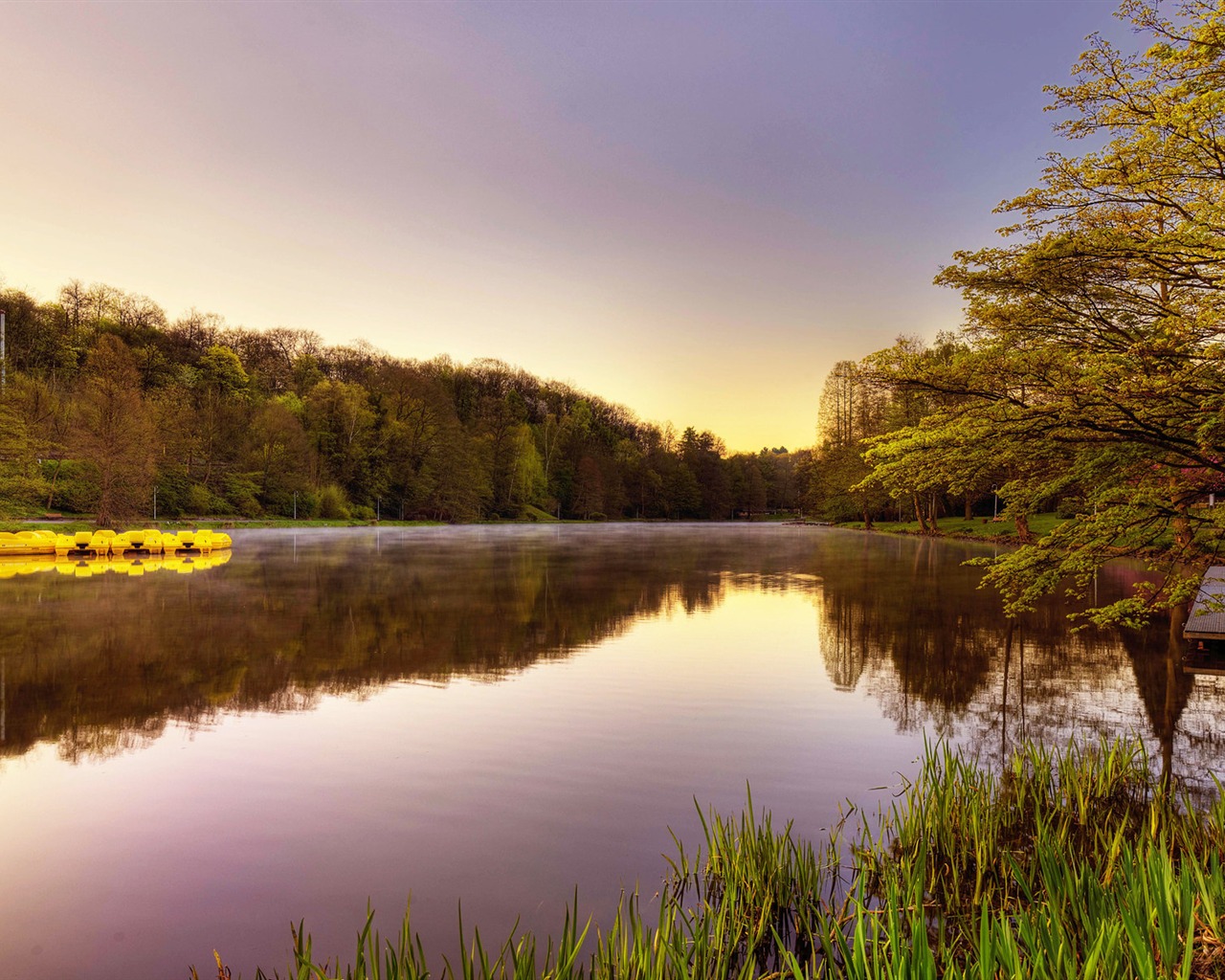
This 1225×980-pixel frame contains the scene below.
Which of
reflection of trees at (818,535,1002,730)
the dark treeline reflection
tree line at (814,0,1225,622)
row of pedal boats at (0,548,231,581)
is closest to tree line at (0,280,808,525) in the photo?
row of pedal boats at (0,548,231,581)

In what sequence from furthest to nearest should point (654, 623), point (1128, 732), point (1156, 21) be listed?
point (654, 623), point (1128, 732), point (1156, 21)

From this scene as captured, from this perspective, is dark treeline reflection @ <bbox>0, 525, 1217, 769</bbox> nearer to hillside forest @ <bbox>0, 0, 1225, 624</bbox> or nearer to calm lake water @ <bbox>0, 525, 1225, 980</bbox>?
calm lake water @ <bbox>0, 525, 1225, 980</bbox>

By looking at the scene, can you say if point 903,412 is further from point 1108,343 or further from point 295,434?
point 295,434

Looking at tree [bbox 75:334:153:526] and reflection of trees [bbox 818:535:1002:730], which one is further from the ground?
tree [bbox 75:334:153:526]

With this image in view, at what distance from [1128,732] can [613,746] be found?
5735 mm

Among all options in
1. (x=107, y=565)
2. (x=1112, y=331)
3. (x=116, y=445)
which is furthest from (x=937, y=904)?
(x=116, y=445)

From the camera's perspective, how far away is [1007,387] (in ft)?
22.5

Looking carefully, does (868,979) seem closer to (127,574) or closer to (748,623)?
(748,623)

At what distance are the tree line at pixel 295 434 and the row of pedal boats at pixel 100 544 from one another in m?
4.96

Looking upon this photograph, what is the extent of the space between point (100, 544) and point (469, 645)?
963 inches

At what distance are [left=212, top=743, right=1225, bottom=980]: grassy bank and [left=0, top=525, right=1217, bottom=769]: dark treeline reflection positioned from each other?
8.93ft

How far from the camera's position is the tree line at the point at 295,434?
43.8m

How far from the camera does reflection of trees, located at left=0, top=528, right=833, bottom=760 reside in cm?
951

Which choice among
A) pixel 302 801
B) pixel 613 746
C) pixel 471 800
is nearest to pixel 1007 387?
pixel 613 746
